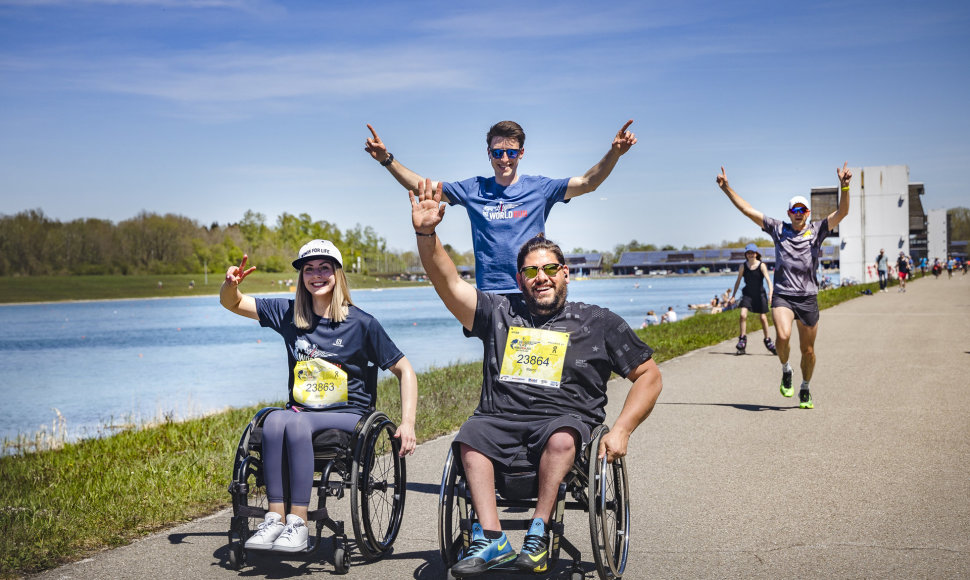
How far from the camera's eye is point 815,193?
65.1m

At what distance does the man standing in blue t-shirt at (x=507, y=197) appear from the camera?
5375 millimetres

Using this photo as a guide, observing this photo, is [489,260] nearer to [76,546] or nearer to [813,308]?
[76,546]

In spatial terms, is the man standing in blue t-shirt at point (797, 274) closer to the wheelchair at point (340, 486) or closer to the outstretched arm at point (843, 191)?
the outstretched arm at point (843, 191)

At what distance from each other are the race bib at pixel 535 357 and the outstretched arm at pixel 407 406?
0.64m

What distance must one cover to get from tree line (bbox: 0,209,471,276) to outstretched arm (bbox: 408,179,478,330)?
130 metres

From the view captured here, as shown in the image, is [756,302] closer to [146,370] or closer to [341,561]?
[341,561]

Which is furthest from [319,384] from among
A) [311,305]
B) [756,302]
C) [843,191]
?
[756,302]

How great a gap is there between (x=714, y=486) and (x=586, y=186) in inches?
82.0

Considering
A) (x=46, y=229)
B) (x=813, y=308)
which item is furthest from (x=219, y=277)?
(x=813, y=308)

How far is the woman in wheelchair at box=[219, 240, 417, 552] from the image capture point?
14.5 feet

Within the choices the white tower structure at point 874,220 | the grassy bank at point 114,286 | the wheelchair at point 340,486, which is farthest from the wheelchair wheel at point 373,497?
the grassy bank at point 114,286

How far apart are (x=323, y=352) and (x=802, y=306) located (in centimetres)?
593

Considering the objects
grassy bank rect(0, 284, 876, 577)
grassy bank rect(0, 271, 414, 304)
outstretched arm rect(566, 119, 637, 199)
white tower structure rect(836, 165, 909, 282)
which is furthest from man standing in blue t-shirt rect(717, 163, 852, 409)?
grassy bank rect(0, 271, 414, 304)

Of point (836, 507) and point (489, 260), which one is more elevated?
point (489, 260)
